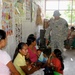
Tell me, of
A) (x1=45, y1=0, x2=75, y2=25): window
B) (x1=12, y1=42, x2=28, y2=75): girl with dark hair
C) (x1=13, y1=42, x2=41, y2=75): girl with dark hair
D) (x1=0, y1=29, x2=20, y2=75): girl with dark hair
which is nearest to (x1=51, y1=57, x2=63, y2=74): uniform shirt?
(x1=13, y1=42, x2=41, y2=75): girl with dark hair

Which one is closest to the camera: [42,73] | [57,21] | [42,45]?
[42,73]

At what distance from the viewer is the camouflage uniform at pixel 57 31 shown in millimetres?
5157

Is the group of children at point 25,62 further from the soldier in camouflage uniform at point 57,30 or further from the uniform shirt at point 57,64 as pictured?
the soldier in camouflage uniform at point 57,30

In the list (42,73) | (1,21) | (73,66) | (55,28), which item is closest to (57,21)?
(55,28)

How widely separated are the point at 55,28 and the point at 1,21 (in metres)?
2.60

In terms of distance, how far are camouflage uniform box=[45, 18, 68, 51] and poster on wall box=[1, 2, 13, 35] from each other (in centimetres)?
203

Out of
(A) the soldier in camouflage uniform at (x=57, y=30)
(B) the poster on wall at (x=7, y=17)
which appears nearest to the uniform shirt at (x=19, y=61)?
(B) the poster on wall at (x=7, y=17)

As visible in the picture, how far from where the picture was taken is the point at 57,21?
202 inches

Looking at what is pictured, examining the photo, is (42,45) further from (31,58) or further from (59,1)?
(59,1)

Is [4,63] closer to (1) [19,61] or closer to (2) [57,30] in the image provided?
(1) [19,61]

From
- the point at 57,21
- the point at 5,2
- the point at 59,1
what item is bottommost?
the point at 57,21

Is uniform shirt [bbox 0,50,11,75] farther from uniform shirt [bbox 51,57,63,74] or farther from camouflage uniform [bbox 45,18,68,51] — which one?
camouflage uniform [bbox 45,18,68,51]

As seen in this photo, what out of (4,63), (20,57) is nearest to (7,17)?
(20,57)

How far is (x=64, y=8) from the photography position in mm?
11359
